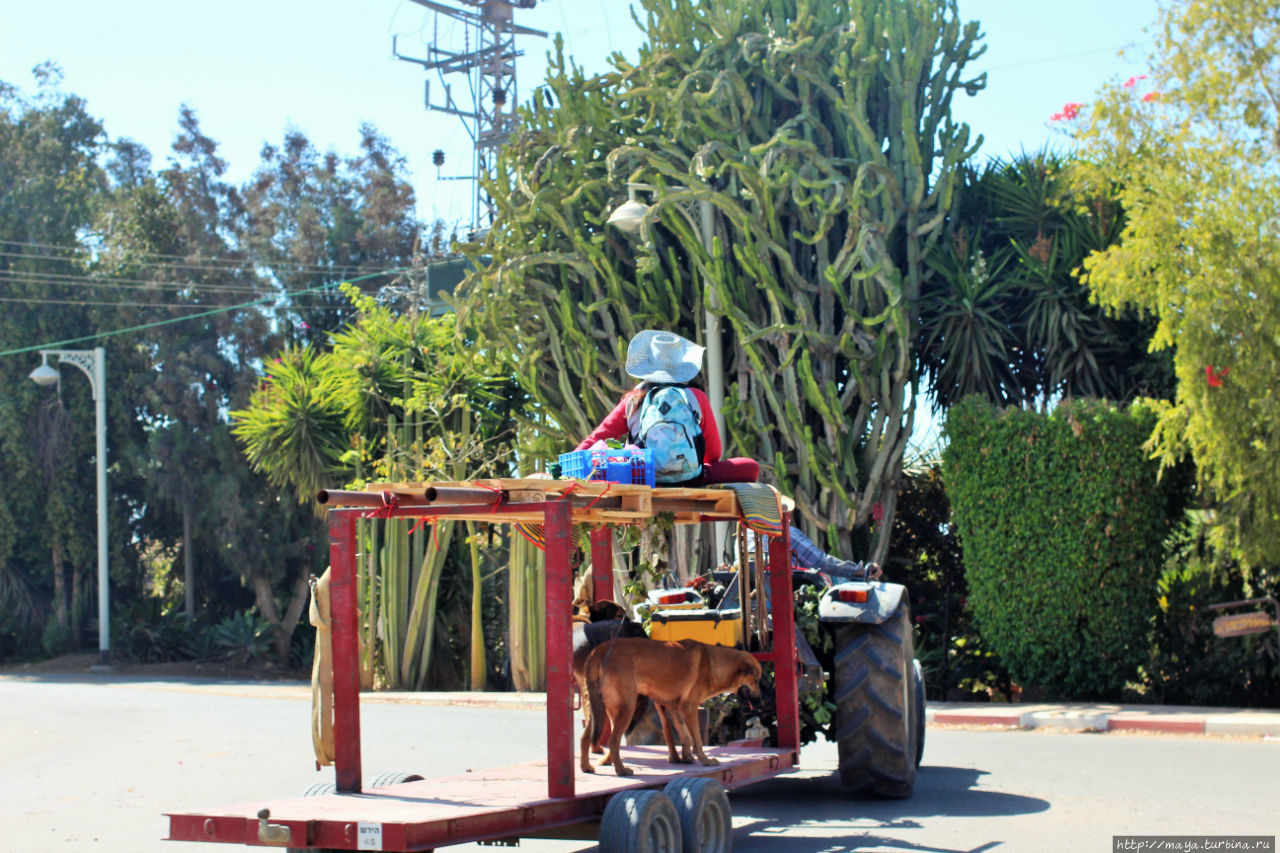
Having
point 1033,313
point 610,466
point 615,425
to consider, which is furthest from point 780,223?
point 610,466

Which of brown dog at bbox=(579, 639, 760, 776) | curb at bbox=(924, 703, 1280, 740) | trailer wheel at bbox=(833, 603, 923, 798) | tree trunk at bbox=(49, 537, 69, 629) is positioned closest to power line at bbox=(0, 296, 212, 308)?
tree trunk at bbox=(49, 537, 69, 629)

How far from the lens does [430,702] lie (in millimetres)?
18062

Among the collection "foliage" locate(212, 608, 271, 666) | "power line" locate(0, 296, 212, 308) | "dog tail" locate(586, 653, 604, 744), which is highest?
"power line" locate(0, 296, 212, 308)

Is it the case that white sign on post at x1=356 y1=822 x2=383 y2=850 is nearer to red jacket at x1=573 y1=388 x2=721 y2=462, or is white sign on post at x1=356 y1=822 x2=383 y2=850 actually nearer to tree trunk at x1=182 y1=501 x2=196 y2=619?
red jacket at x1=573 y1=388 x2=721 y2=462

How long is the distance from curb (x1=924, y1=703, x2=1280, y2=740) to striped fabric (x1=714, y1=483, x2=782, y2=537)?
4.66m

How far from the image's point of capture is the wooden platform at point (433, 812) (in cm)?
523

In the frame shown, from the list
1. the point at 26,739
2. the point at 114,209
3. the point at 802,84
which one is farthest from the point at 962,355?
the point at 114,209

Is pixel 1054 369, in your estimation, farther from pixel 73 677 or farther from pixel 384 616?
pixel 73 677

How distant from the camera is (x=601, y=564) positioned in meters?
8.95

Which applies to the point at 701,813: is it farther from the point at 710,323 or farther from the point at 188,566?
the point at 188,566

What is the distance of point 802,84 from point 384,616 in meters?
10.3

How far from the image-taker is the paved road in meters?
7.63

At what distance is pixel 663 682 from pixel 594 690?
41cm

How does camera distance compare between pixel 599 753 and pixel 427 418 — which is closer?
pixel 599 753
